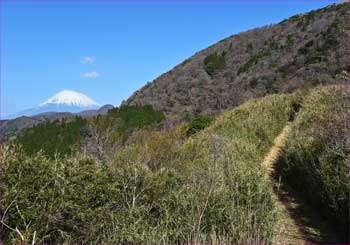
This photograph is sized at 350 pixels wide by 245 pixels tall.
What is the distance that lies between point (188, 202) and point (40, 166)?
2237 mm

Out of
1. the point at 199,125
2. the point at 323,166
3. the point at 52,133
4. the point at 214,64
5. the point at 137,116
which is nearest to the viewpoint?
the point at 323,166

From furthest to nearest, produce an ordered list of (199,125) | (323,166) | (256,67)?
(256,67)
(199,125)
(323,166)

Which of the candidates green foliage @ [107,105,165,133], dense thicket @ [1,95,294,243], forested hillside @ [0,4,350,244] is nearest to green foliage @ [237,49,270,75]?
green foliage @ [107,105,165,133]

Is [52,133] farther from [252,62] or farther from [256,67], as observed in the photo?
[252,62]

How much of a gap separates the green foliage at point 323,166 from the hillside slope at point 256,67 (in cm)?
1382

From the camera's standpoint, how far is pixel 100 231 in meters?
5.61

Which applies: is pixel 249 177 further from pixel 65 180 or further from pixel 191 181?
pixel 65 180

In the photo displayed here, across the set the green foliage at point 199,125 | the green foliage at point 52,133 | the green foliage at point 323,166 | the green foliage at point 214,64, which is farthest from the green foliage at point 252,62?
the green foliage at point 323,166

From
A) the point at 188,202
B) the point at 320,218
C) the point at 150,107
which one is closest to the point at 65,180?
the point at 188,202

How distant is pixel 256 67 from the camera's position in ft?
143

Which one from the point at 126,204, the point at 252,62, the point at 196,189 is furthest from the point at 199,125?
the point at 252,62

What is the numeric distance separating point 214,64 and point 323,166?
46.5m

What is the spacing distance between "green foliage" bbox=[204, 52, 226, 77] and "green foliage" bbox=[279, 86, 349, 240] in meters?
41.1

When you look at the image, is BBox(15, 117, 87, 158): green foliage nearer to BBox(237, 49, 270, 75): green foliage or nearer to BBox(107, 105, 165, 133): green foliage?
BBox(107, 105, 165, 133): green foliage
